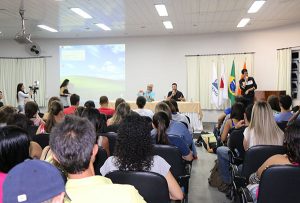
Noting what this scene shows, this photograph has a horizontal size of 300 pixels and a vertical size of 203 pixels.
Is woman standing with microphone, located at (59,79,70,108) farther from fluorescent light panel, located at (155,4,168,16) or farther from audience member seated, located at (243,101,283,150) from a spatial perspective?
audience member seated, located at (243,101,283,150)

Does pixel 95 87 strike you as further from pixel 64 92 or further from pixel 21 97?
pixel 21 97

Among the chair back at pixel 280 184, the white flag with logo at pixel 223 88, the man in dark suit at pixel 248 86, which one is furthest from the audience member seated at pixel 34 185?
the white flag with logo at pixel 223 88

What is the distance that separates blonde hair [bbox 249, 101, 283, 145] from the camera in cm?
293

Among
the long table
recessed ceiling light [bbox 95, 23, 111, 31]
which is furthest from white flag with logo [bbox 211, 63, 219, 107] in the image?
recessed ceiling light [bbox 95, 23, 111, 31]

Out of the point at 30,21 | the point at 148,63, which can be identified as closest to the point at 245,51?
the point at 148,63

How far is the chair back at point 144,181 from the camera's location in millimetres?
1747

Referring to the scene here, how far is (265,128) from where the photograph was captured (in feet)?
9.70

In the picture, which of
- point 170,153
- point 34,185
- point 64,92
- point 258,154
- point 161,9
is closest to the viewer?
point 34,185

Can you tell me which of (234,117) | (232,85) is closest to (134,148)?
(234,117)

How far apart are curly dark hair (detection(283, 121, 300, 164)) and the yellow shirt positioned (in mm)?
1245

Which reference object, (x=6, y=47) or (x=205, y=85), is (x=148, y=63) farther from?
(x=6, y=47)

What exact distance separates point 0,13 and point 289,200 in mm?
7689

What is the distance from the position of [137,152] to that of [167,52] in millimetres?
9375

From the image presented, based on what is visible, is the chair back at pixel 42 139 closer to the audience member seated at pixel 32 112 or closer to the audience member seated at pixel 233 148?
the audience member seated at pixel 32 112
